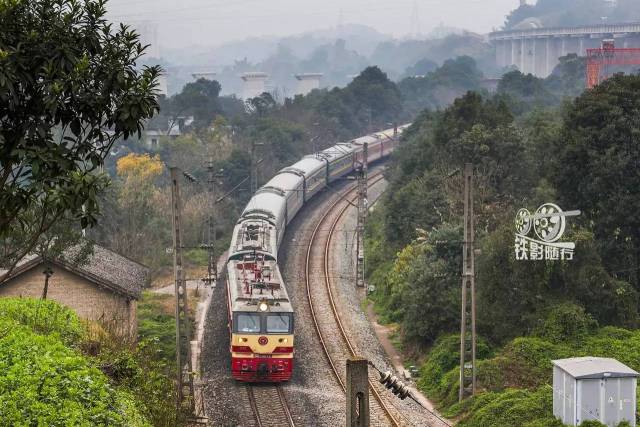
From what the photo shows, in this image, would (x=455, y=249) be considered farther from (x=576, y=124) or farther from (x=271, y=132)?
(x=271, y=132)

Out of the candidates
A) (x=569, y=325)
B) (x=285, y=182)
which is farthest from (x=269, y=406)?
(x=285, y=182)

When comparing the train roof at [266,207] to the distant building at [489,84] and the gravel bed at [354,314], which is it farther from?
the distant building at [489,84]

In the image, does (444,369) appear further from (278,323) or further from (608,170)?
(608,170)

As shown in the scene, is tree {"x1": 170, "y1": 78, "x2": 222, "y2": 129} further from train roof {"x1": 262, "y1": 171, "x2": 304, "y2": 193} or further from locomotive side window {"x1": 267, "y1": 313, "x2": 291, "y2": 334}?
locomotive side window {"x1": 267, "y1": 313, "x2": 291, "y2": 334}

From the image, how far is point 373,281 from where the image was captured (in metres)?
45.2

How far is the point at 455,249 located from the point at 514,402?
39.2 ft

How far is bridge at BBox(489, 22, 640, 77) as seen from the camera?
163 m

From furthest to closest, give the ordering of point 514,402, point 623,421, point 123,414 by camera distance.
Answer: point 514,402 < point 623,421 < point 123,414

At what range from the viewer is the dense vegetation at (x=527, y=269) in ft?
93.3

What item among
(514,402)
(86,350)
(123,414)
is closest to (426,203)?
(514,402)

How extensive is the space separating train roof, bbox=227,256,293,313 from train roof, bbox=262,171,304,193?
54.9 feet

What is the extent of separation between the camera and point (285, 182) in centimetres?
5247

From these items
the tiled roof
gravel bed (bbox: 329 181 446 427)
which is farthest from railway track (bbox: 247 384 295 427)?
the tiled roof

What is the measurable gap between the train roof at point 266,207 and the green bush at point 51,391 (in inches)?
946
